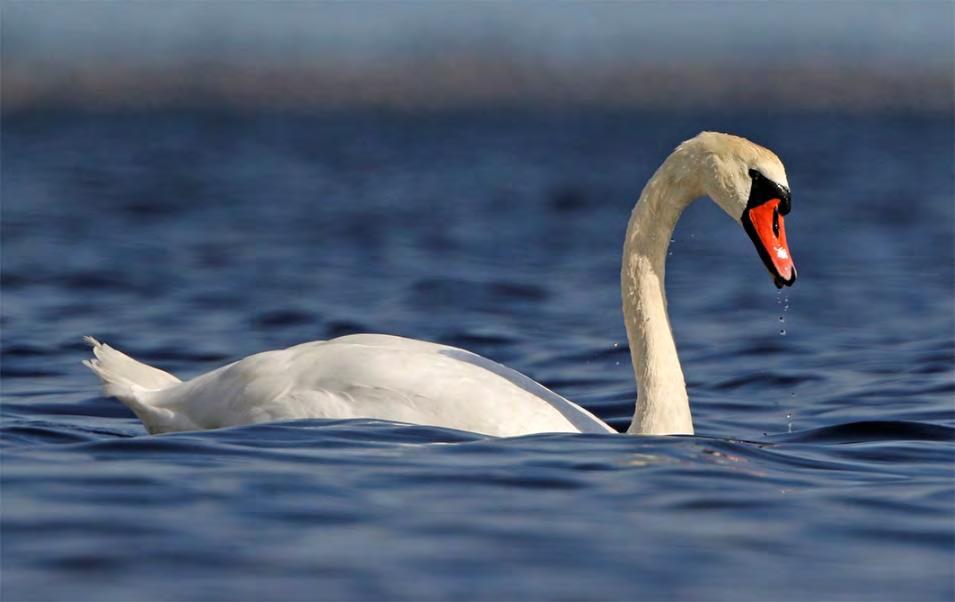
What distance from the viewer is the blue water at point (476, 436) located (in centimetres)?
575

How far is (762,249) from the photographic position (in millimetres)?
7793

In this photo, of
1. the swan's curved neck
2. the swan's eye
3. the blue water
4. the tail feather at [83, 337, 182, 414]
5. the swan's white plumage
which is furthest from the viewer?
the tail feather at [83, 337, 182, 414]

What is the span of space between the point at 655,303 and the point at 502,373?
2.67 feet

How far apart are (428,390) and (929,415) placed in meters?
3.39

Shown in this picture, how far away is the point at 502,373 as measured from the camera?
8.01m

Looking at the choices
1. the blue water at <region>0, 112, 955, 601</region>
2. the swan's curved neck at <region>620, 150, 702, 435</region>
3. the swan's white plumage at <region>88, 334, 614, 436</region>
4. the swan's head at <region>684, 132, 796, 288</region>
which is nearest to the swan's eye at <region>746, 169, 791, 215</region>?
the swan's head at <region>684, 132, 796, 288</region>

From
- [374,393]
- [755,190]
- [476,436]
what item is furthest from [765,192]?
[374,393]

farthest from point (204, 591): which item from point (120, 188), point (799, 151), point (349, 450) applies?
point (799, 151)

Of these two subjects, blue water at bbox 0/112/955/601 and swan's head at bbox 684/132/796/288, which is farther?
swan's head at bbox 684/132/796/288

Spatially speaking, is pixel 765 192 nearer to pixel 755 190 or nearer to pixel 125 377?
pixel 755 190

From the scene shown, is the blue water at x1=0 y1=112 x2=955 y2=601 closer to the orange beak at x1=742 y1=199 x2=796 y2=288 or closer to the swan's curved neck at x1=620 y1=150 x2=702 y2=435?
the swan's curved neck at x1=620 y1=150 x2=702 y2=435

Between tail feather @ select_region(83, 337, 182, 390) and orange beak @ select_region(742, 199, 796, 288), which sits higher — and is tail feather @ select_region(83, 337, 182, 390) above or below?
below

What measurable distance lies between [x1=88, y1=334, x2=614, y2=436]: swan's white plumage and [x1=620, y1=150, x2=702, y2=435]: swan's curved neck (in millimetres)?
262

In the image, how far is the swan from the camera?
25.4 ft
